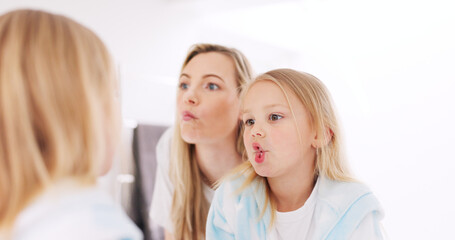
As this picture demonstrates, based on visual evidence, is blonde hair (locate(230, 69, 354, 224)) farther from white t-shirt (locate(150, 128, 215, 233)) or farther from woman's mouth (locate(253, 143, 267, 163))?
white t-shirt (locate(150, 128, 215, 233))

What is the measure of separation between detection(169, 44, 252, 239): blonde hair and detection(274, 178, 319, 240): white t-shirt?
32 centimetres

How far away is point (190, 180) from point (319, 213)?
1.41ft

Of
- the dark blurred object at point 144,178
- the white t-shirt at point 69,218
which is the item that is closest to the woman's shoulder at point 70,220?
the white t-shirt at point 69,218

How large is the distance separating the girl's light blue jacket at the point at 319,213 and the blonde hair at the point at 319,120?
0.02m

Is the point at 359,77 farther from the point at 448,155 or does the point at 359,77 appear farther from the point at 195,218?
the point at 195,218

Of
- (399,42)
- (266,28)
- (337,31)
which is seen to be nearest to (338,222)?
(399,42)

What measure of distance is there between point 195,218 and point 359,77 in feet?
2.91

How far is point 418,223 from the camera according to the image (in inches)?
48.4

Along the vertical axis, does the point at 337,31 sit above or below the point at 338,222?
above

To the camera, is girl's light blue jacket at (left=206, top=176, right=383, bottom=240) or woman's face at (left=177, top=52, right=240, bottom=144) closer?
girl's light blue jacket at (left=206, top=176, right=383, bottom=240)

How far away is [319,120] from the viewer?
85cm

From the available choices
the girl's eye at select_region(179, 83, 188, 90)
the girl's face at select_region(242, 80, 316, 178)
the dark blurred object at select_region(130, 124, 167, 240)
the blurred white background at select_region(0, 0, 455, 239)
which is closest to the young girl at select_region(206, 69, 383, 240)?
the girl's face at select_region(242, 80, 316, 178)

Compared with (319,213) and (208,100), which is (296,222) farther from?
(208,100)

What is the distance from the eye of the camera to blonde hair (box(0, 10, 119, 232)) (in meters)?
0.51
